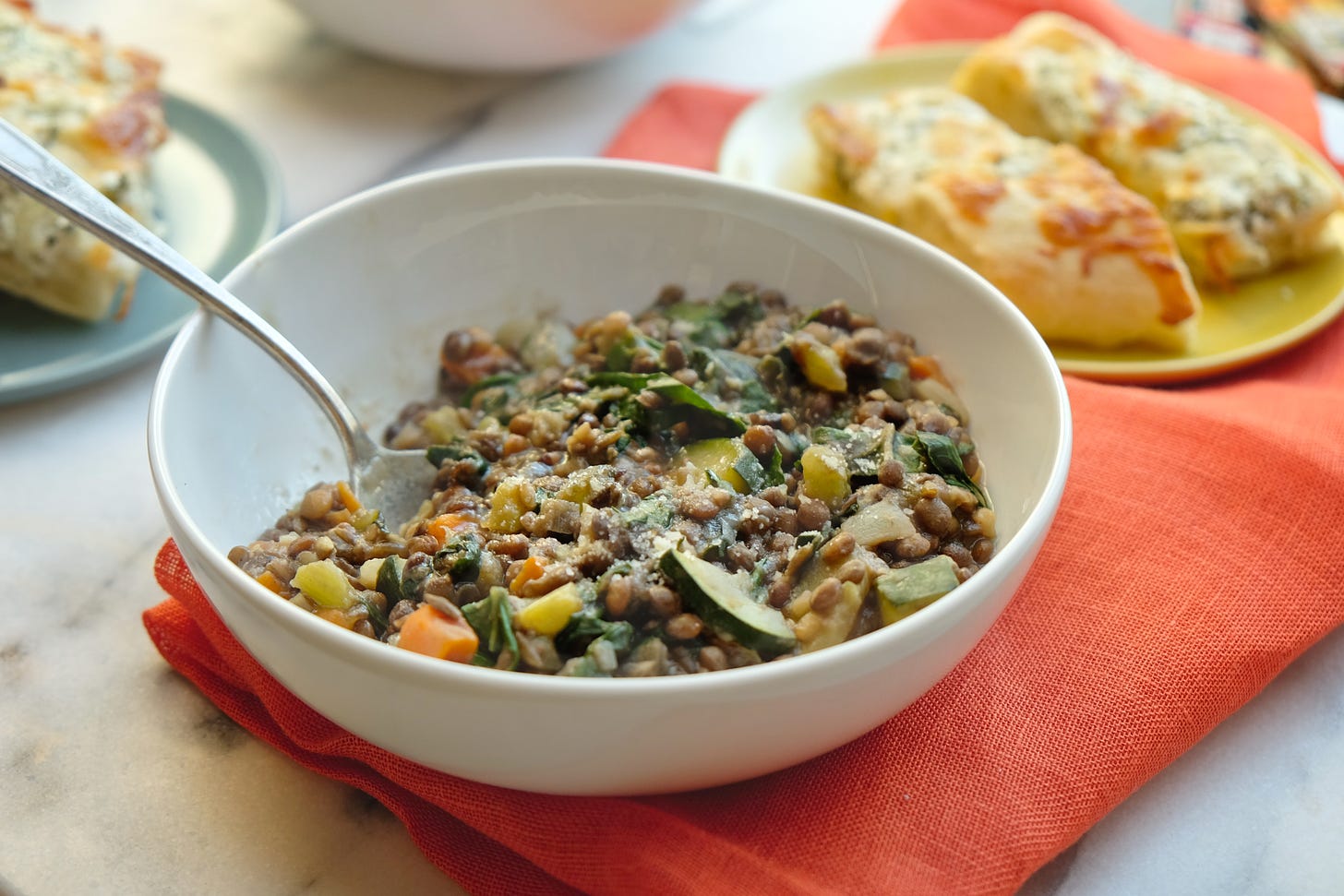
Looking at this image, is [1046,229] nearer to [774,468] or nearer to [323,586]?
[774,468]

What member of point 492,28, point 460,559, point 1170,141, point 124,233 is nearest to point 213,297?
point 124,233

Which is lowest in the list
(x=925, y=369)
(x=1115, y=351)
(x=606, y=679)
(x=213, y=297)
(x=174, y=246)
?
(x=1115, y=351)

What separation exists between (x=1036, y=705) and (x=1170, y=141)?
6.36 ft

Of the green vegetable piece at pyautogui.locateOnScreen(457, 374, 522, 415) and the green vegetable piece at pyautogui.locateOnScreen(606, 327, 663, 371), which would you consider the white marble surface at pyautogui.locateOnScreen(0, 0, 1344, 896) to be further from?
the green vegetable piece at pyautogui.locateOnScreen(606, 327, 663, 371)

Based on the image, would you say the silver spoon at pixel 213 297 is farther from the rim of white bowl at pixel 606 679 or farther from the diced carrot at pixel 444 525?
the diced carrot at pixel 444 525

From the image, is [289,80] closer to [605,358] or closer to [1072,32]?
[605,358]


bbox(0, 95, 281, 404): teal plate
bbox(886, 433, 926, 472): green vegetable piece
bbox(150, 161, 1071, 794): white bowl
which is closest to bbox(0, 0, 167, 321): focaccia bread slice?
bbox(0, 95, 281, 404): teal plate

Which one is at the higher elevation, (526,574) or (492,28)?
(492,28)

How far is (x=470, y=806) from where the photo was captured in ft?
5.66

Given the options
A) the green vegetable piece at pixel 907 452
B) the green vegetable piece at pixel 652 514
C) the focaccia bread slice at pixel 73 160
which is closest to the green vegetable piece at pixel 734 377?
the green vegetable piece at pixel 907 452

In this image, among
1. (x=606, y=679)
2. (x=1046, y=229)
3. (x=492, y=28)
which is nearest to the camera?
(x=606, y=679)

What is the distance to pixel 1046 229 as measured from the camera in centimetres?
281

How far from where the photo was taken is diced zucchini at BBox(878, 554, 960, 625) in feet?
5.65

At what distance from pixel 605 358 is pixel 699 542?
61 cm
